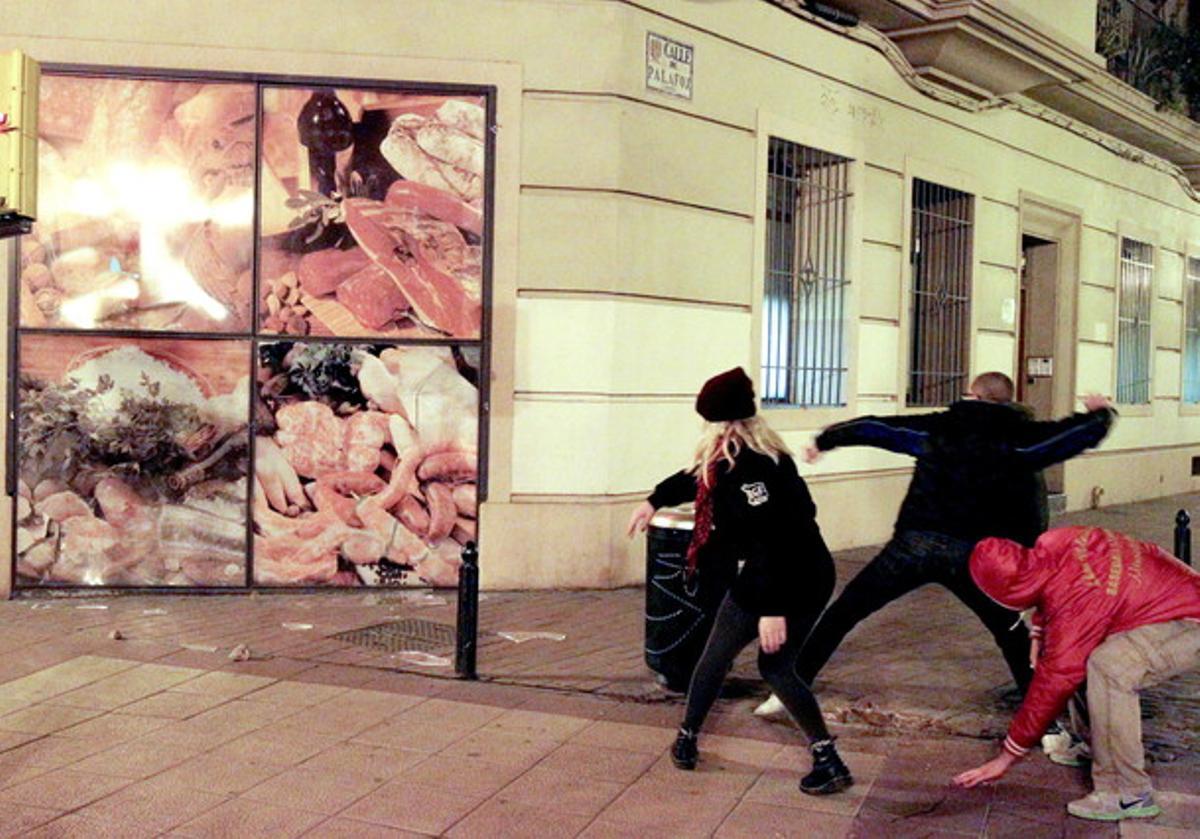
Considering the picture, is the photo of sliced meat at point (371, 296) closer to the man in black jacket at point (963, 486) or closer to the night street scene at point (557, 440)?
the night street scene at point (557, 440)

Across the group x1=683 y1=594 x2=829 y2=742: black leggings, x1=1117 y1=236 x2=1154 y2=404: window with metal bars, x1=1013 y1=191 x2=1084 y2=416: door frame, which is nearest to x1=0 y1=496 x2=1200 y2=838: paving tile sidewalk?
x1=683 y1=594 x2=829 y2=742: black leggings

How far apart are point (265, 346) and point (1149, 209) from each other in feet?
44.4

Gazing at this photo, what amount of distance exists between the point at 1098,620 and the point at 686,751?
1.80 meters

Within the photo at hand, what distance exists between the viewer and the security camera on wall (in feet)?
16.3

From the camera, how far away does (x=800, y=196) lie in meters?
11.5

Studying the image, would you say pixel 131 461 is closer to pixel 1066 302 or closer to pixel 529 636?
pixel 529 636

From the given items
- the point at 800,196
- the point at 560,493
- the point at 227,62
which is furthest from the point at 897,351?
the point at 227,62

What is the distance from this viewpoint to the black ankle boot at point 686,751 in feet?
17.8

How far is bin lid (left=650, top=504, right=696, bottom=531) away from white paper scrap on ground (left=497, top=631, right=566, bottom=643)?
1.60 metres

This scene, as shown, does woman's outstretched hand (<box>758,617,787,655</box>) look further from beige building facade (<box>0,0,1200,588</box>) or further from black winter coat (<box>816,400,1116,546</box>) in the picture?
beige building facade (<box>0,0,1200,588</box>)

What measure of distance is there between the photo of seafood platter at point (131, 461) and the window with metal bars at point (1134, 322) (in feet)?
40.8

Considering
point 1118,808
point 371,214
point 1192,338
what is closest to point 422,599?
point 371,214

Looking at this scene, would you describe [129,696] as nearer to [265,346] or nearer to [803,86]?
[265,346]

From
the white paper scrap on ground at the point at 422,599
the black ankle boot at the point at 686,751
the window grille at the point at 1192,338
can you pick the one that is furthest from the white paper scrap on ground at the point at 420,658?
the window grille at the point at 1192,338
